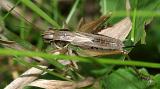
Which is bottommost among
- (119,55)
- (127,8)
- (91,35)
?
(119,55)

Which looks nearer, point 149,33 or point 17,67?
point 17,67

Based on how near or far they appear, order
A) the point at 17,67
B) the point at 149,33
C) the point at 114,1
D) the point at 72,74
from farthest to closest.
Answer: the point at 149,33, the point at 17,67, the point at 114,1, the point at 72,74

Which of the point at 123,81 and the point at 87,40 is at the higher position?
the point at 87,40

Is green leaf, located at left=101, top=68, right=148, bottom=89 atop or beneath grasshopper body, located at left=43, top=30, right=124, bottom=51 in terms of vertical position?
beneath

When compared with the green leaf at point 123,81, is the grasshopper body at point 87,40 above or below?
above

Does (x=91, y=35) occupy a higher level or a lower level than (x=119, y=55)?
higher

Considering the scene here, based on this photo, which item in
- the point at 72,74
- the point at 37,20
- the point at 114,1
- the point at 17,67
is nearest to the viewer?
the point at 72,74

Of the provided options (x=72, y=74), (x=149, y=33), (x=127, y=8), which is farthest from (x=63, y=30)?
(x=149, y=33)

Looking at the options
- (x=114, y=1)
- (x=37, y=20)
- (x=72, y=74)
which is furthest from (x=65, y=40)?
(x=37, y=20)

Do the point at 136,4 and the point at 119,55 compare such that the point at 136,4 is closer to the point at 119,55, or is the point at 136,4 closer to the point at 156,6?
the point at 156,6
